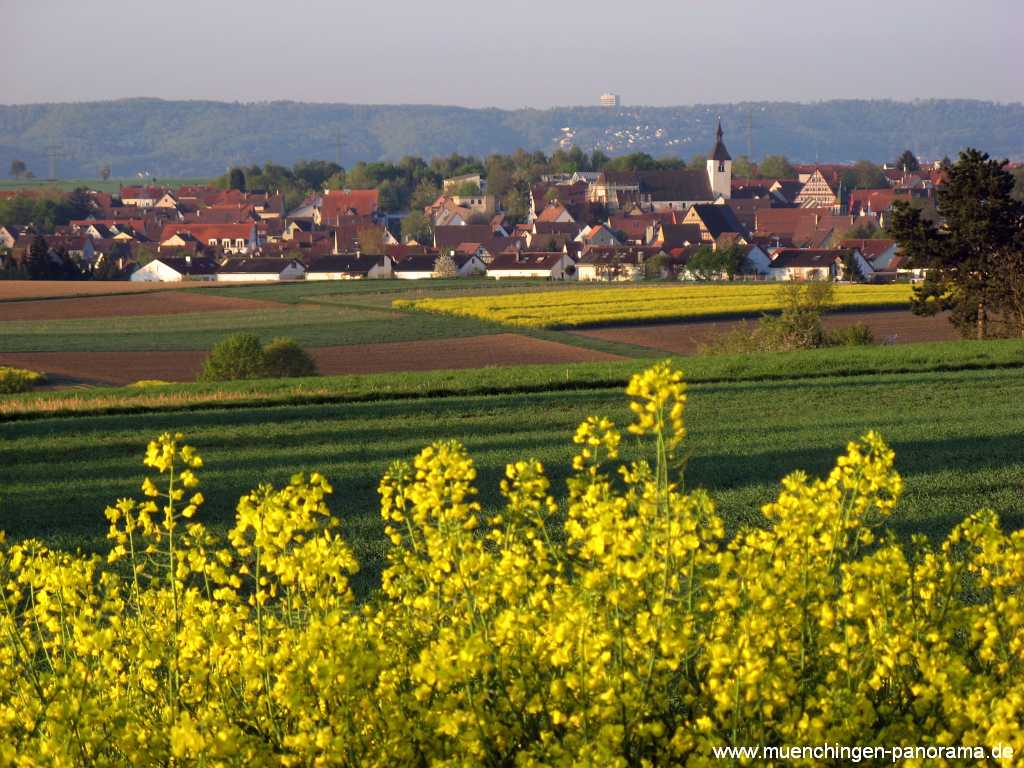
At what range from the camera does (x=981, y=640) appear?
6.27 meters

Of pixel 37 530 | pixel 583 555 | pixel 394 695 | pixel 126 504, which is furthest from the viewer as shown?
pixel 37 530

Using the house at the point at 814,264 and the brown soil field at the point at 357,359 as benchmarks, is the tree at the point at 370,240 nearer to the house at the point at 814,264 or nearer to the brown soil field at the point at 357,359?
the house at the point at 814,264

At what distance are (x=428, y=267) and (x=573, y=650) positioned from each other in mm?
105616

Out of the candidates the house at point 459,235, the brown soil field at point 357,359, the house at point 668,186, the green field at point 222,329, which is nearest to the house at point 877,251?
the house at point 459,235

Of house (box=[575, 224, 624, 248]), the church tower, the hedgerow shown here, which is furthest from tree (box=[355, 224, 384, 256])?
the hedgerow

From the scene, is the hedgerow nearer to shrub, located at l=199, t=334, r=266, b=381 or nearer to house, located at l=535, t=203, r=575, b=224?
shrub, located at l=199, t=334, r=266, b=381

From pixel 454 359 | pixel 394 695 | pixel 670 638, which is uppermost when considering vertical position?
pixel 670 638

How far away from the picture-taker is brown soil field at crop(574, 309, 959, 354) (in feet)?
176

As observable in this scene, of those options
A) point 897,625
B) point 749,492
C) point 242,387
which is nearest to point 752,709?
point 897,625

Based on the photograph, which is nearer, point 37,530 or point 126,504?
point 126,504

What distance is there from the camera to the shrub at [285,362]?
40.9 meters

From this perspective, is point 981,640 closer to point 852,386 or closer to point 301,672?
point 301,672

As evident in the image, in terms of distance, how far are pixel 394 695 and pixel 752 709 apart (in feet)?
4.84

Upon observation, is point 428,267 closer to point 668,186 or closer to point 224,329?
point 224,329
